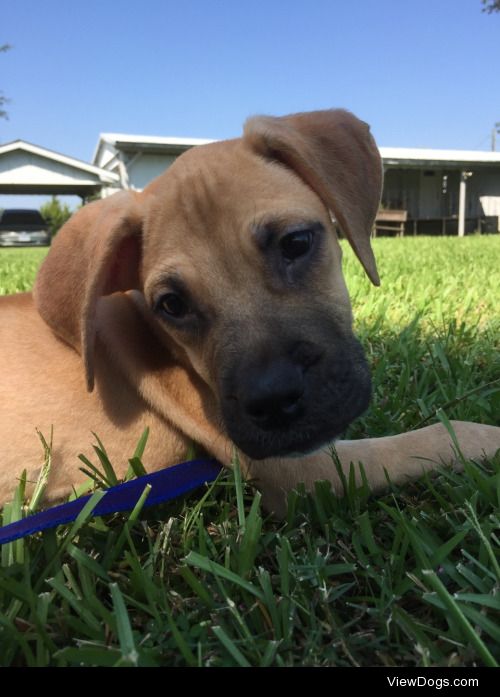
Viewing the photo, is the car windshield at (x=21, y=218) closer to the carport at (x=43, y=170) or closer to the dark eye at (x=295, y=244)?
the carport at (x=43, y=170)

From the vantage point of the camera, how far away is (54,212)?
4250 cm

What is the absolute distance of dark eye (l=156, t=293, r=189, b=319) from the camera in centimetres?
257

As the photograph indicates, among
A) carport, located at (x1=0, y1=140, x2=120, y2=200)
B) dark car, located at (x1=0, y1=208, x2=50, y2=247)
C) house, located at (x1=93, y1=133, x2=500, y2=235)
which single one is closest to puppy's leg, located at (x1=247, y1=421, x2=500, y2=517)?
house, located at (x1=93, y1=133, x2=500, y2=235)

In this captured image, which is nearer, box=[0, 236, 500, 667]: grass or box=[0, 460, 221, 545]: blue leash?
box=[0, 236, 500, 667]: grass

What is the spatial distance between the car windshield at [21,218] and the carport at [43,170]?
7.55 feet

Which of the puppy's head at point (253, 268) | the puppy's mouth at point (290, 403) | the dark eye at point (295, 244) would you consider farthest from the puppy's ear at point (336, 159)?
the puppy's mouth at point (290, 403)

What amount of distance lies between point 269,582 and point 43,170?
40.4 metres

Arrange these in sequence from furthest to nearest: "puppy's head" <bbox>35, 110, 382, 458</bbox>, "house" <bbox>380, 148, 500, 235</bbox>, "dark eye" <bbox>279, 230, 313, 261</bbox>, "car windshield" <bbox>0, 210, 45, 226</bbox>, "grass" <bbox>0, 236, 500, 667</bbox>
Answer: "car windshield" <bbox>0, 210, 45, 226</bbox>
"house" <bbox>380, 148, 500, 235</bbox>
"dark eye" <bbox>279, 230, 313, 261</bbox>
"puppy's head" <bbox>35, 110, 382, 458</bbox>
"grass" <bbox>0, 236, 500, 667</bbox>

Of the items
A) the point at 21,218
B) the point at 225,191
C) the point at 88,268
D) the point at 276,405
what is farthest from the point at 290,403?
the point at 21,218

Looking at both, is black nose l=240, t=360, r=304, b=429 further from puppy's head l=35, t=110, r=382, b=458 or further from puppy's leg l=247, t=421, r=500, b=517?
puppy's leg l=247, t=421, r=500, b=517
